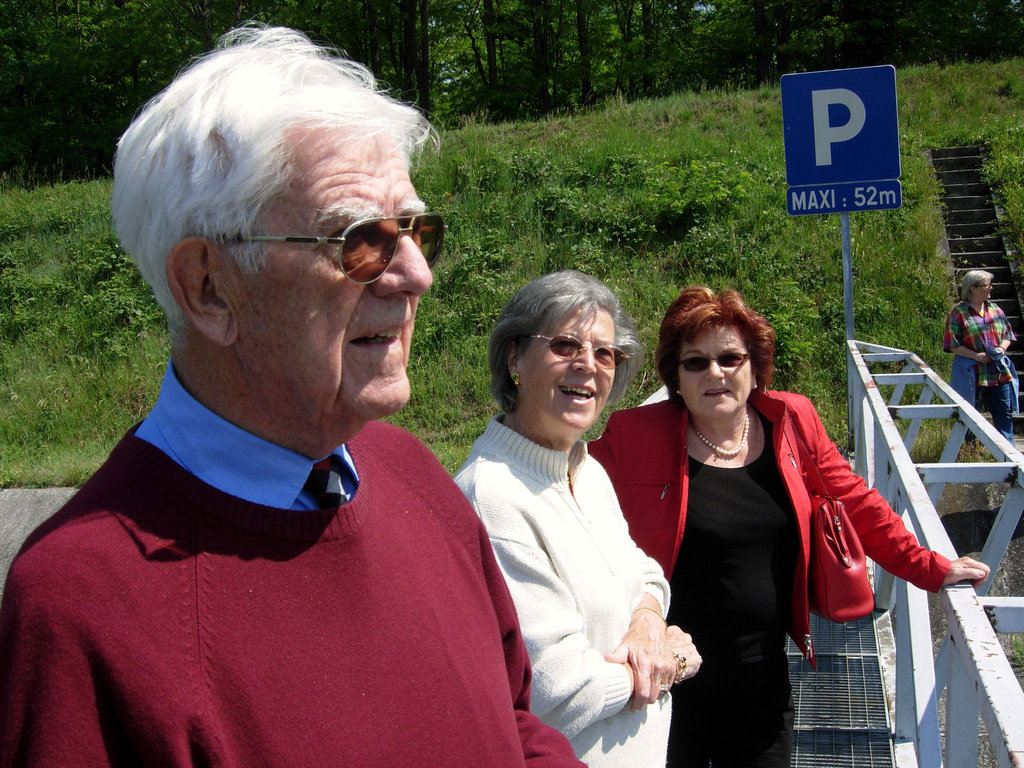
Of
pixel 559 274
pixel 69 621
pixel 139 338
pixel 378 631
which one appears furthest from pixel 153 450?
pixel 139 338

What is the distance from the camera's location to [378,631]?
119cm

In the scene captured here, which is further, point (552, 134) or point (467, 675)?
point (552, 134)

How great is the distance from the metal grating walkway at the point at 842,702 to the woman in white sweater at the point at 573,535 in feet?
4.35

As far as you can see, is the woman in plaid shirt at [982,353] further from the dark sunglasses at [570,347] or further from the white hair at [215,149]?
the white hair at [215,149]

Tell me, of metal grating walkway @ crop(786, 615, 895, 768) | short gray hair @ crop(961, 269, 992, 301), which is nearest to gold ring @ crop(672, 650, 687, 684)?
metal grating walkway @ crop(786, 615, 895, 768)

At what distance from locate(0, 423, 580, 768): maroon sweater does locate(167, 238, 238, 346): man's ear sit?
0.19m

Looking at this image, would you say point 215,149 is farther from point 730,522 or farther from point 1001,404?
point 1001,404

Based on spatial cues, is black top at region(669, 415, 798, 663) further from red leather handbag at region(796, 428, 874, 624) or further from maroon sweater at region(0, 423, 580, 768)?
maroon sweater at region(0, 423, 580, 768)

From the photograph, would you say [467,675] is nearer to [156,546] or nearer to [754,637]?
[156,546]

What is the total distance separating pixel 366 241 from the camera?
1.27 meters

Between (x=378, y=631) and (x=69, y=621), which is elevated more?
(x=69, y=621)

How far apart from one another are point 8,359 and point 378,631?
11507 millimetres

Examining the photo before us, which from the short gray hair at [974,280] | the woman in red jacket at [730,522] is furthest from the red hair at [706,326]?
the short gray hair at [974,280]

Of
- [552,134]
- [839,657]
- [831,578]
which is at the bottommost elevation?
[839,657]
